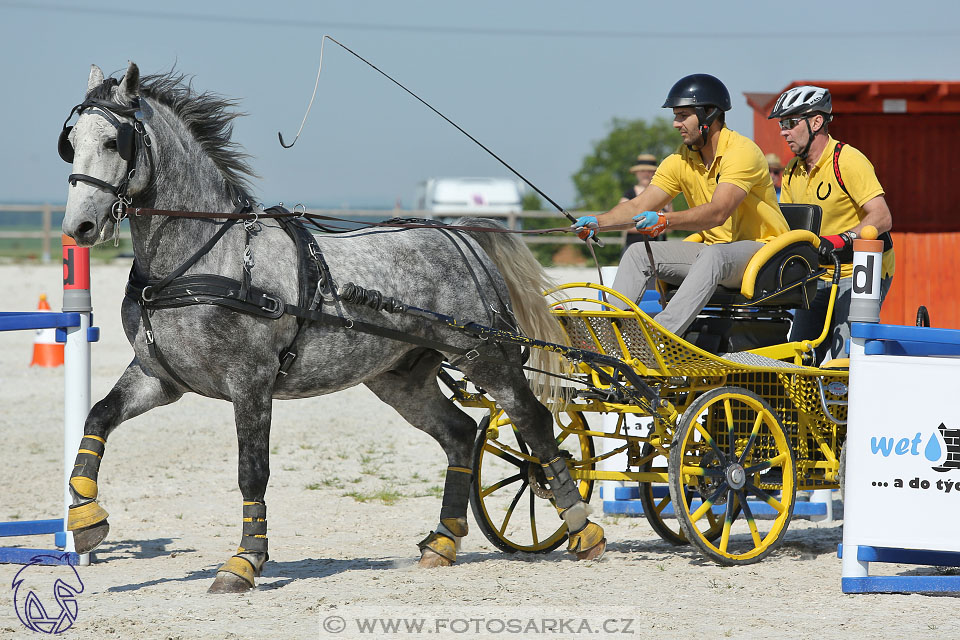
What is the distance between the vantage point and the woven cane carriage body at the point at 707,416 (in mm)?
5480

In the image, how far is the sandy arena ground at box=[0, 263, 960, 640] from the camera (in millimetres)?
4430

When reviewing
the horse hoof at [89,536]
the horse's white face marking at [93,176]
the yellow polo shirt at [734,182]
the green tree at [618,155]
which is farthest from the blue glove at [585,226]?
the green tree at [618,155]

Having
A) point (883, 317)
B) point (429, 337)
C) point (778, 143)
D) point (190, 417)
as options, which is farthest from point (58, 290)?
point (429, 337)

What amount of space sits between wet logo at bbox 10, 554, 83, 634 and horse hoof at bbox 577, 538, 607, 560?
242 centimetres

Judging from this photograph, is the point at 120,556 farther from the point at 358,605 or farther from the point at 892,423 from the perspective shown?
the point at 892,423

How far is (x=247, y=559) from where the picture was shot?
4.98 m

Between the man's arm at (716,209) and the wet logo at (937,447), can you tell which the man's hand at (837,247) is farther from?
the wet logo at (937,447)

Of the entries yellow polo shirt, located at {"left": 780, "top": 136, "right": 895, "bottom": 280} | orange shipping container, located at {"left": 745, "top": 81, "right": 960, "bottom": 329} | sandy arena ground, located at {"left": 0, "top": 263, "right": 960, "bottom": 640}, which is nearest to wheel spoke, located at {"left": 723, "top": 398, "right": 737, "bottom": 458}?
sandy arena ground, located at {"left": 0, "top": 263, "right": 960, "bottom": 640}

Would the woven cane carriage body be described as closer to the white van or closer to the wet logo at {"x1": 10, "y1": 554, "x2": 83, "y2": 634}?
the wet logo at {"x1": 10, "y1": 554, "x2": 83, "y2": 634}

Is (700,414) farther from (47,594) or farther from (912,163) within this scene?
(912,163)

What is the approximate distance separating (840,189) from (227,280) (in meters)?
3.52

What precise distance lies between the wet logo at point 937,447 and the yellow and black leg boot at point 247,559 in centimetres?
276

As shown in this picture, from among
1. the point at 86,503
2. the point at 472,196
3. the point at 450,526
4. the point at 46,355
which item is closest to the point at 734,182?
the point at 450,526

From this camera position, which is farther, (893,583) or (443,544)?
(443,544)
